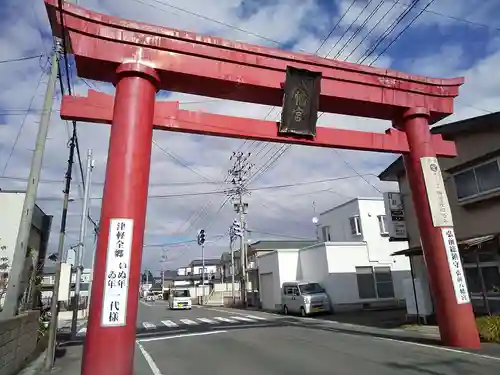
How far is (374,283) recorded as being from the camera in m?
24.1

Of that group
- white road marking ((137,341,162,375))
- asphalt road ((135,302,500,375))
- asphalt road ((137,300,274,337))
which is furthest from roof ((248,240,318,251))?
white road marking ((137,341,162,375))

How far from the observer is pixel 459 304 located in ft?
30.0

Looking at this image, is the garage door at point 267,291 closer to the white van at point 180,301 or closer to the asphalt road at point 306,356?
the white van at point 180,301

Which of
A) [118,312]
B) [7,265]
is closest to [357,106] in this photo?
[118,312]

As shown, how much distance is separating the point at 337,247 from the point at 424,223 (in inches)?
562

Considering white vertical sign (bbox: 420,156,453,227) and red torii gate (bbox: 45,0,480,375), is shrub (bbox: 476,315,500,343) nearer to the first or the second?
red torii gate (bbox: 45,0,480,375)

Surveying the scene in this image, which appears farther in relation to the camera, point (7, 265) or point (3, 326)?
point (7, 265)

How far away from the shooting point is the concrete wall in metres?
6.76

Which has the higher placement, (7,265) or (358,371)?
(7,265)

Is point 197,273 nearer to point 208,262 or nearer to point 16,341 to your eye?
point 208,262

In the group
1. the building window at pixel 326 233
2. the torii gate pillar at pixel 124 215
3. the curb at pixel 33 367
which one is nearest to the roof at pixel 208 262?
the building window at pixel 326 233

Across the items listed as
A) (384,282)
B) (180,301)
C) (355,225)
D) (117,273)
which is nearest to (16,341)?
(117,273)

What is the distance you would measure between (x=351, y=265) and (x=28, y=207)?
64.7ft

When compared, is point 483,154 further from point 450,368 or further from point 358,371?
point 358,371
